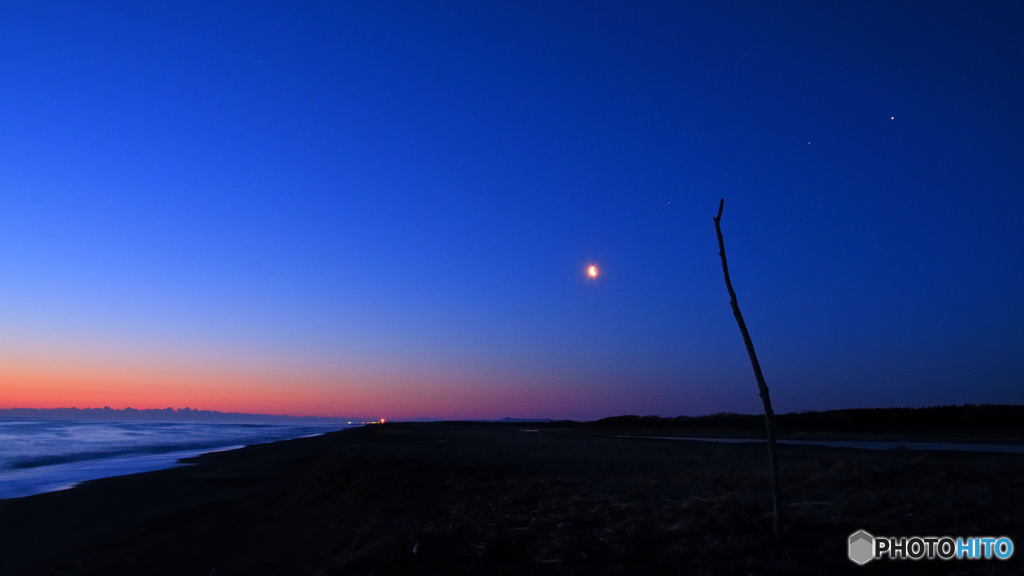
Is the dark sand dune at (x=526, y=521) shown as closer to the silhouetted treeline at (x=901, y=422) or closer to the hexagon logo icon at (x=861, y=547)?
the hexagon logo icon at (x=861, y=547)

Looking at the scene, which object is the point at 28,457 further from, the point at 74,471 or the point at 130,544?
the point at 130,544

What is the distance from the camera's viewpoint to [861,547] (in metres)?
7.27

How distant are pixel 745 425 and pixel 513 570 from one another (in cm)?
5785

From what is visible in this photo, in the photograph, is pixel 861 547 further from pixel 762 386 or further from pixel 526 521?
pixel 526 521

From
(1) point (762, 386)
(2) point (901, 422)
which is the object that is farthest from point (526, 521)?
(2) point (901, 422)

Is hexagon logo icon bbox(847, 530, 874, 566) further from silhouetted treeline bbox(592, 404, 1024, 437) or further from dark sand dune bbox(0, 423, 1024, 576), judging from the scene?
silhouetted treeline bbox(592, 404, 1024, 437)

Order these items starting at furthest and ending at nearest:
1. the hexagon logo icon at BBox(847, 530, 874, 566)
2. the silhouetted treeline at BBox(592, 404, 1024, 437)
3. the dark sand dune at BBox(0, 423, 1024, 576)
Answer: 1. the silhouetted treeline at BBox(592, 404, 1024, 437)
2. the dark sand dune at BBox(0, 423, 1024, 576)
3. the hexagon logo icon at BBox(847, 530, 874, 566)

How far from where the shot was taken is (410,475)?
1658 cm

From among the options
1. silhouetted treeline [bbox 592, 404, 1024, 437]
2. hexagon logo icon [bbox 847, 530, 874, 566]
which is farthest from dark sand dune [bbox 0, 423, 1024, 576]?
silhouetted treeline [bbox 592, 404, 1024, 437]

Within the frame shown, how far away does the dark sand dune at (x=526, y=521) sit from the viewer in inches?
295

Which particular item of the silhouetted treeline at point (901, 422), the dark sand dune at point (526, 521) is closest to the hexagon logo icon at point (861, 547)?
the dark sand dune at point (526, 521)

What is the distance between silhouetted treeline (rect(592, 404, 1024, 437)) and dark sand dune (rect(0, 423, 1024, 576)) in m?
36.3

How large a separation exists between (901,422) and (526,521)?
1986 inches

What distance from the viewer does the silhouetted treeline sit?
43375 millimetres
